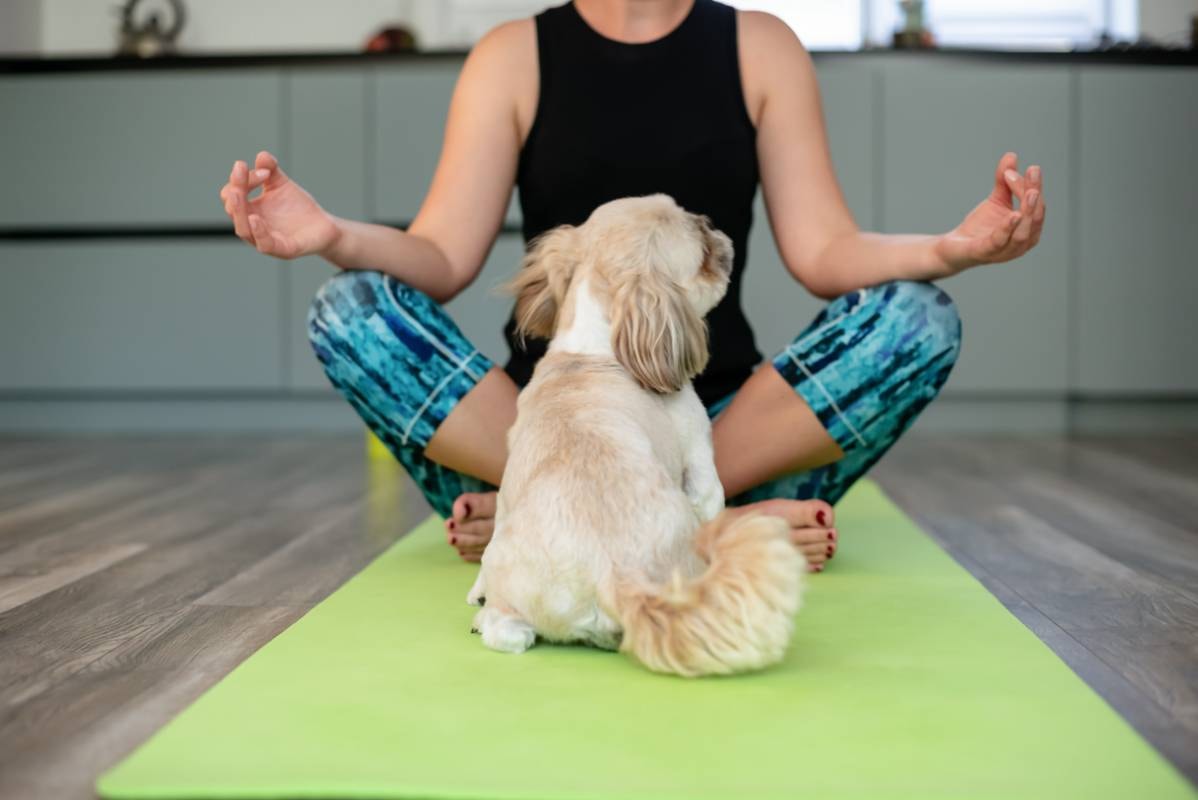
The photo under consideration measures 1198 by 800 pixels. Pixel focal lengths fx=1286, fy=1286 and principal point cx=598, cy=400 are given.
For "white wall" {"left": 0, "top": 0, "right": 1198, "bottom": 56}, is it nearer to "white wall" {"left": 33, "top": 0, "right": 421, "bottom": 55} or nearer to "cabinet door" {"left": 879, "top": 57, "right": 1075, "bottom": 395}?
"white wall" {"left": 33, "top": 0, "right": 421, "bottom": 55}

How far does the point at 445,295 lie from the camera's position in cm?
208

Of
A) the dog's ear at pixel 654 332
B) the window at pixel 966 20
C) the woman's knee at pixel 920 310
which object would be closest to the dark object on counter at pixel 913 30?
the window at pixel 966 20

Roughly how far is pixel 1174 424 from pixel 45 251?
3.99m

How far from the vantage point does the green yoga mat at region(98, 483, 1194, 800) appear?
1.06 meters

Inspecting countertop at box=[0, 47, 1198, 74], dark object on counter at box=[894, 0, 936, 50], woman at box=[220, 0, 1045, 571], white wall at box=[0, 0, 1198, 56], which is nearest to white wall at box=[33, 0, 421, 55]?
white wall at box=[0, 0, 1198, 56]

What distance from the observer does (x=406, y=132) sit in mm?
4414

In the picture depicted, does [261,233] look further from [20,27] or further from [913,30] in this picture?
[20,27]

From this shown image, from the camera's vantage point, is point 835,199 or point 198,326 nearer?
point 835,199

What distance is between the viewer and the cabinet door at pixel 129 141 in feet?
14.6

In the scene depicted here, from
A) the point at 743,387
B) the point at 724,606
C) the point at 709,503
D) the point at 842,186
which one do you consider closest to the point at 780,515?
the point at 743,387

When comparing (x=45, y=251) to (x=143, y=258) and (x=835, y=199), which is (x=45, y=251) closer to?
(x=143, y=258)

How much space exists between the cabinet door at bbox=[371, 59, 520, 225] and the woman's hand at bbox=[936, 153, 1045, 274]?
283 centimetres

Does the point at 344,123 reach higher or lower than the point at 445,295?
higher

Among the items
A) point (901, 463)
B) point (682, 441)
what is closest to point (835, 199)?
point (682, 441)
